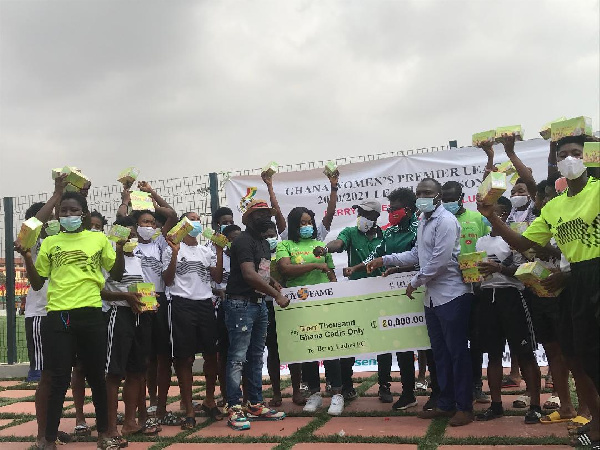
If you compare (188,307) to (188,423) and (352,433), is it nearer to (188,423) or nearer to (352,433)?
(188,423)

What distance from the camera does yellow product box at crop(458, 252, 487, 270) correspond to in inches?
196

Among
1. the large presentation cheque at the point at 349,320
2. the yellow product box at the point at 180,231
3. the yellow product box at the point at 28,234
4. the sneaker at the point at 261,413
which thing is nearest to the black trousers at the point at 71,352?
the yellow product box at the point at 28,234

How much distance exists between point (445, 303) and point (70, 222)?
122 inches

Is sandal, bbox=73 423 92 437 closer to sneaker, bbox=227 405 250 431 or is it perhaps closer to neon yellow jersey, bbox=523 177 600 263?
sneaker, bbox=227 405 250 431

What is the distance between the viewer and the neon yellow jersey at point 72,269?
Answer: 4.63 m

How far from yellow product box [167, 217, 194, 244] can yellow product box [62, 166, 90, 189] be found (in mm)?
850

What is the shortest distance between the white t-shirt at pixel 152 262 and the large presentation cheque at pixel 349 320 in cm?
121

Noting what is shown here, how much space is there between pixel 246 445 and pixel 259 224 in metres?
1.99

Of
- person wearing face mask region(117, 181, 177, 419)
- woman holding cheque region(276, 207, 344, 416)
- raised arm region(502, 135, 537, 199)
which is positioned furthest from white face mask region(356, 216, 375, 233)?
person wearing face mask region(117, 181, 177, 419)

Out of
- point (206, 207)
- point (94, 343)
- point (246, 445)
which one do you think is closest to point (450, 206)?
point (246, 445)

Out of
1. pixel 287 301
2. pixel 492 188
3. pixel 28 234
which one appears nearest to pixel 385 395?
pixel 287 301

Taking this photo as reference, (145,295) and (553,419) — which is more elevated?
(145,295)

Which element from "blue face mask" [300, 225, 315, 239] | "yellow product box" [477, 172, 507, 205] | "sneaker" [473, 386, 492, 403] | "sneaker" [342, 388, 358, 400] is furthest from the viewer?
"sneaker" [342, 388, 358, 400]

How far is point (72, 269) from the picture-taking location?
15.3 ft
